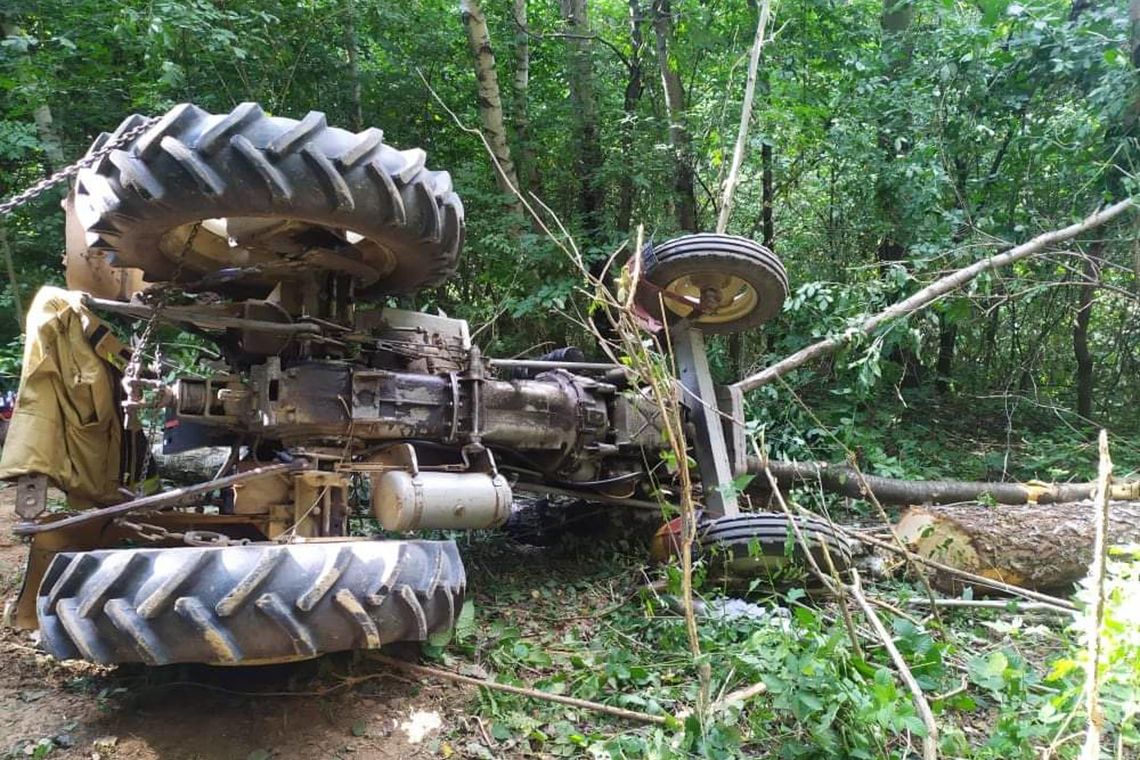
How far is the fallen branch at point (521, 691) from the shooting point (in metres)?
2.39

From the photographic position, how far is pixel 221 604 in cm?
198

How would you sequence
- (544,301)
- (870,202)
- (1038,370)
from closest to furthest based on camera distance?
(544,301) < (870,202) < (1038,370)

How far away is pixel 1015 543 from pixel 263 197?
3.78 m

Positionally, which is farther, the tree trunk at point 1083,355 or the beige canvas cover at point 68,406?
the tree trunk at point 1083,355

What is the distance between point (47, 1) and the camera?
7.07 m

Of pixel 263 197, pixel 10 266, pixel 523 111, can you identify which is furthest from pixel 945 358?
pixel 10 266

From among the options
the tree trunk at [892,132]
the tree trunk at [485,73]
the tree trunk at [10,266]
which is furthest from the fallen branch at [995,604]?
the tree trunk at [10,266]

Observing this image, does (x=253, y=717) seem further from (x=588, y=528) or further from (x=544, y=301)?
(x=544, y=301)

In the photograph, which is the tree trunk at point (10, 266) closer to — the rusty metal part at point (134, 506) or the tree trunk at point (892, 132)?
the rusty metal part at point (134, 506)

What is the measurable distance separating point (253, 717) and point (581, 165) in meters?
6.81

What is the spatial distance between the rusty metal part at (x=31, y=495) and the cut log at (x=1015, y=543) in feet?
12.3

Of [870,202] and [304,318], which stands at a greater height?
[870,202]

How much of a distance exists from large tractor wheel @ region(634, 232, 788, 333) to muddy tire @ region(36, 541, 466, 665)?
1.97 meters

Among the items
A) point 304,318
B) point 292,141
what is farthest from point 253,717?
point 292,141
